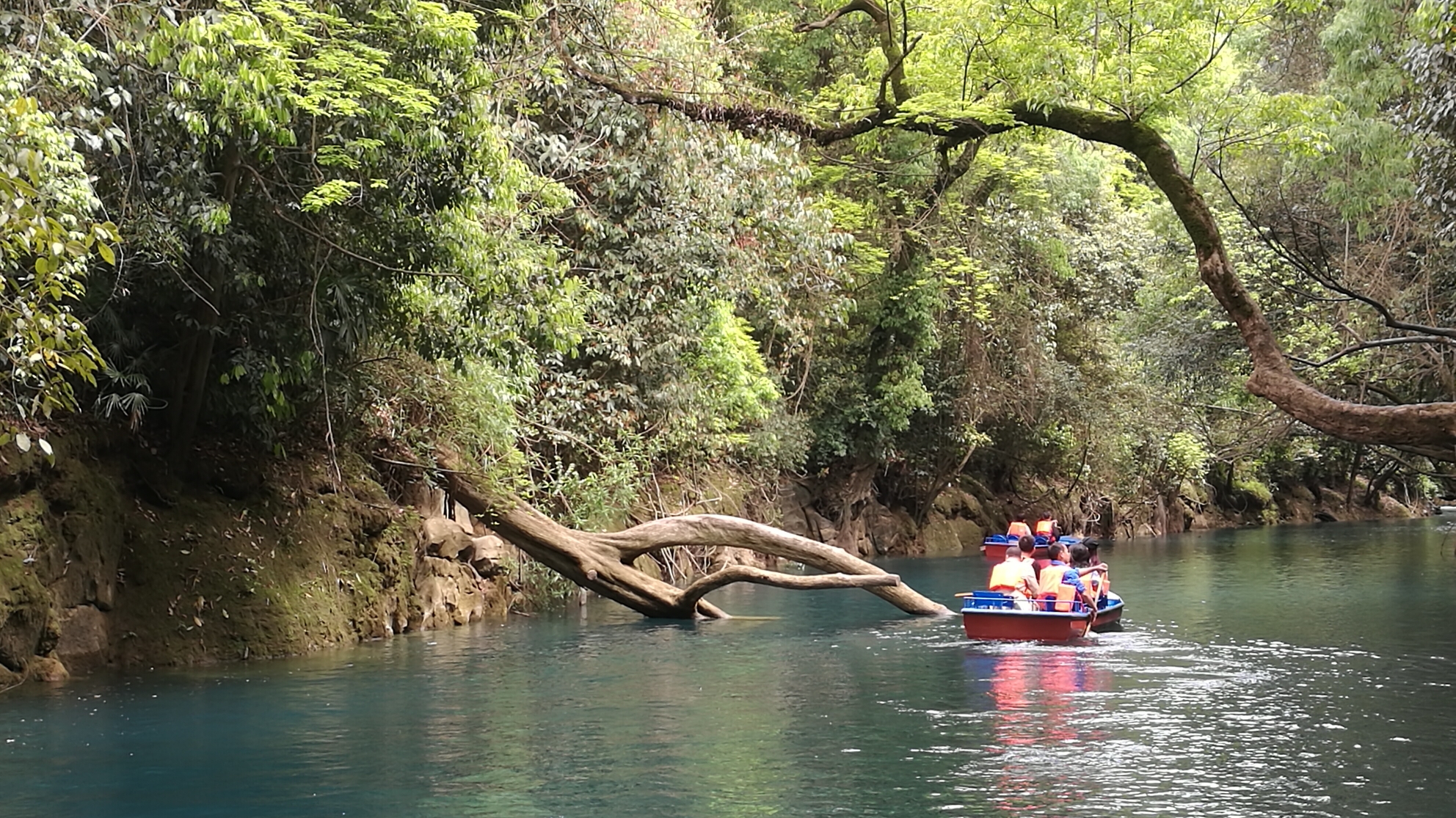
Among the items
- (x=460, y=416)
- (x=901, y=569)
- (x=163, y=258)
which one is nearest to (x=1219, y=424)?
(x=901, y=569)

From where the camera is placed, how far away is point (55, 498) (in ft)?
45.6

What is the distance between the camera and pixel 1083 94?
13977mm

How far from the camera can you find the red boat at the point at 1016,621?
17531 mm

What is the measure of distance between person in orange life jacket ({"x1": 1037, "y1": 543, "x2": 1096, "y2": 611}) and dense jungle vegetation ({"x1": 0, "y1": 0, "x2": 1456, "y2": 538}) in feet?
13.4

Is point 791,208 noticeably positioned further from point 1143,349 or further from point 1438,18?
point 1143,349

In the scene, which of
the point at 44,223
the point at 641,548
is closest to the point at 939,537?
the point at 641,548

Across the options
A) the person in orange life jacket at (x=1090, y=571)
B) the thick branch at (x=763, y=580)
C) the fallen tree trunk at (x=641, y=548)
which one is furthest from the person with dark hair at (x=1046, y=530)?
the thick branch at (x=763, y=580)

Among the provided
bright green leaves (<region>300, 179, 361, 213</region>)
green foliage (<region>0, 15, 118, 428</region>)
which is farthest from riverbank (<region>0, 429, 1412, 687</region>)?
bright green leaves (<region>300, 179, 361, 213</region>)

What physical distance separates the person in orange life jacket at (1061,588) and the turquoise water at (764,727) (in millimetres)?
637

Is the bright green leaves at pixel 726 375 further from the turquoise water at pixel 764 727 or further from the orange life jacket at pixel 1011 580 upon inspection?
the orange life jacket at pixel 1011 580

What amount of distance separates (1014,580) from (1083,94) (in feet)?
22.4

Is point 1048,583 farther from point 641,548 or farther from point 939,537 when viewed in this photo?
point 939,537

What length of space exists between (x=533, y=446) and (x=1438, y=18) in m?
15.2

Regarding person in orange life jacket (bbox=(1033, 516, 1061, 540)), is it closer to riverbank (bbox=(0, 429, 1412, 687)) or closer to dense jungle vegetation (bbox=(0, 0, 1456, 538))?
dense jungle vegetation (bbox=(0, 0, 1456, 538))
